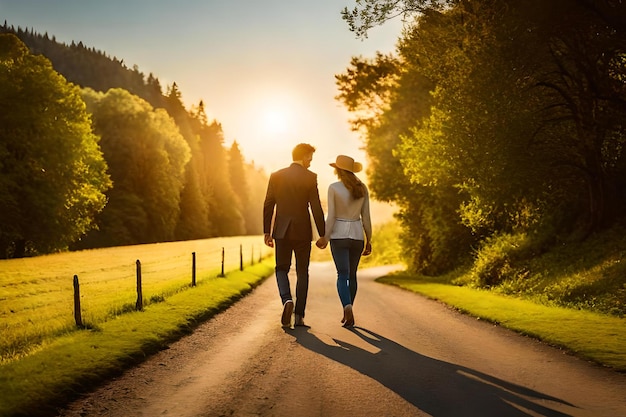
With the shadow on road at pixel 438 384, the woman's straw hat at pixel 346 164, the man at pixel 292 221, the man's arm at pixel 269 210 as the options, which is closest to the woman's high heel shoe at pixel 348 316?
the man at pixel 292 221

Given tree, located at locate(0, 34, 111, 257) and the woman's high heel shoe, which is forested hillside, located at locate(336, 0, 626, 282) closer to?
the woman's high heel shoe

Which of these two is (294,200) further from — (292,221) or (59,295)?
(59,295)

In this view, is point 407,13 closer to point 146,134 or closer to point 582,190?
point 582,190

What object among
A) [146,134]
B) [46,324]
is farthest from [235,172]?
[46,324]

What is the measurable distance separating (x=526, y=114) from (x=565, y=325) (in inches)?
355

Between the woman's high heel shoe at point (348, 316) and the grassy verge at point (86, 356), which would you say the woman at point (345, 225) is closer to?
the woman's high heel shoe at point (348, 316)

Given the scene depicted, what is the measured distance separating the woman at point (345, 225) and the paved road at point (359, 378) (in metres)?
0.82

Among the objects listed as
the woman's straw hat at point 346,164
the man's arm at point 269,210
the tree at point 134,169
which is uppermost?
the tree at point 134,169

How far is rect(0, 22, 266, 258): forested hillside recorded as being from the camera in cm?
3291

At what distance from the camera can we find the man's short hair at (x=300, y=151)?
1002cm

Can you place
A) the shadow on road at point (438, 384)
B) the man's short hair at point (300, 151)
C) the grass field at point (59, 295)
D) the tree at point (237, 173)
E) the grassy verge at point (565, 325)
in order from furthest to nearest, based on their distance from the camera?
1. the tree at point (237, 173)
2. the man's short hair at point (300, 151)
3. the grass field at point (59, 295)
4. the grassy verge at point (565, 325)
5. the shadow on road at point (438, 384)

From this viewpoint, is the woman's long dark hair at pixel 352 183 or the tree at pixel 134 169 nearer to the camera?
the woman's long dark hair at pixel 352 183

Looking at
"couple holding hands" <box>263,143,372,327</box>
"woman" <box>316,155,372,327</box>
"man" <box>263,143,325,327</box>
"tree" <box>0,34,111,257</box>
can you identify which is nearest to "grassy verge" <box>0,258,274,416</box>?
"man" <box>263,143,325,327</box>

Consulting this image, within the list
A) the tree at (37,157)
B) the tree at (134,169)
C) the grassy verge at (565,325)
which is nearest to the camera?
the grassy verge at (565,325)
